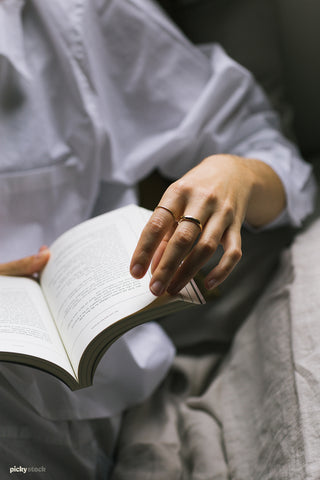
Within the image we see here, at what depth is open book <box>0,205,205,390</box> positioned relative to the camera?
40cm

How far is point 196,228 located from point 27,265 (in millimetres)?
231

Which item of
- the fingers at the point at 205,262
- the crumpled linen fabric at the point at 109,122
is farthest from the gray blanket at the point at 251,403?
the fingers at the point at 205,262

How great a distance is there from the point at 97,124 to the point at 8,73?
138 mm

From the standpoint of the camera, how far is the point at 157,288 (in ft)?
1.26

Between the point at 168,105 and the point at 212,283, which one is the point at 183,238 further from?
the point at 168,105

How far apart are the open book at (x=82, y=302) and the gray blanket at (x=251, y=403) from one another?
169 mm

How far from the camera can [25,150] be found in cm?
63

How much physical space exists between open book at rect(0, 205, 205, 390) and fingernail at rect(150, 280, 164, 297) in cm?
1

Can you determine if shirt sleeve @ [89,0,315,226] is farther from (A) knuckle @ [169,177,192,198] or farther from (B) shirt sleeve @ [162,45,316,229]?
(A) knuckle @ [169,177,192,198]

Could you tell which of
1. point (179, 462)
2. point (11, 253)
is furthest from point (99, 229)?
point (179, 462)

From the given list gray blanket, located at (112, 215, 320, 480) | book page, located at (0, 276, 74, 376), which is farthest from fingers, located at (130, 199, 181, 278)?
gray blanket, located at (112, 215, 320, 480)

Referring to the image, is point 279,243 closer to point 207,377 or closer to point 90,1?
point 207,377

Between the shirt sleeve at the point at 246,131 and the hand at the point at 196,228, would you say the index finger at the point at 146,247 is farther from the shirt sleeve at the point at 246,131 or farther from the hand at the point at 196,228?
the shirt sleeve at the point at 246,131

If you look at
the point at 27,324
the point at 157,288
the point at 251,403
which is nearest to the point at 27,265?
the point at 27,324
